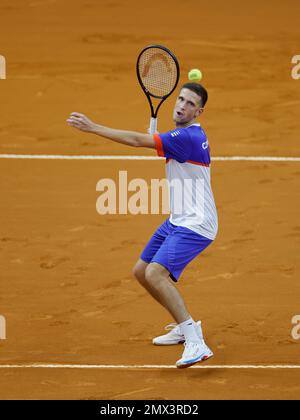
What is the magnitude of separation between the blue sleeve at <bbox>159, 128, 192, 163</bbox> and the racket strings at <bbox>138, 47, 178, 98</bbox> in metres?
0.76

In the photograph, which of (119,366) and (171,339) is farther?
(171,339)

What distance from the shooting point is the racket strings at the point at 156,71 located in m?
10.7

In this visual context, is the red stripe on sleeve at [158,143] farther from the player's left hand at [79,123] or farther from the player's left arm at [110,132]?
the player's left hand at [79,123]

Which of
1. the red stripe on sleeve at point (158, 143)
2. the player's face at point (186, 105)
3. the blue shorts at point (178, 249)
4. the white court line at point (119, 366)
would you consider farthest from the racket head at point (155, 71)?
the white court line at point (119, 366)

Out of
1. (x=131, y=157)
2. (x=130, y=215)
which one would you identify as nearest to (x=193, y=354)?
(x=130, y=215)

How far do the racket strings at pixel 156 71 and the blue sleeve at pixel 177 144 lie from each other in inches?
30.0

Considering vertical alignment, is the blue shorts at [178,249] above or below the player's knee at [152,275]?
above

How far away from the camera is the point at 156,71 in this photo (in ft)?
35.3

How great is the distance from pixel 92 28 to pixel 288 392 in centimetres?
1069

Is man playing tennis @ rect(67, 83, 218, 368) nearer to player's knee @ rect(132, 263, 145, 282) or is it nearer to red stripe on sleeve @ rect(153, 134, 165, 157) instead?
red stripe on sleeve @ rect(153, 134, 165, 157)

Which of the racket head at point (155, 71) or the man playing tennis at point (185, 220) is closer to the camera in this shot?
the man playing tennis at point (185, 220)

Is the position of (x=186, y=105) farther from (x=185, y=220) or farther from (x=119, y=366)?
(x=119, y=366)

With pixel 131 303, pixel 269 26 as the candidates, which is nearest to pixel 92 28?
pixel 269 26

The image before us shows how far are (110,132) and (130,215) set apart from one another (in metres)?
4.18
